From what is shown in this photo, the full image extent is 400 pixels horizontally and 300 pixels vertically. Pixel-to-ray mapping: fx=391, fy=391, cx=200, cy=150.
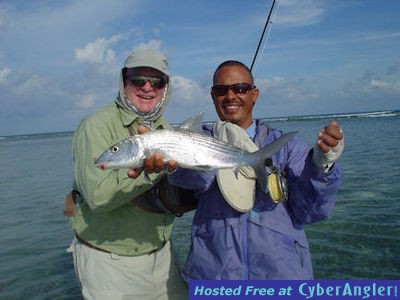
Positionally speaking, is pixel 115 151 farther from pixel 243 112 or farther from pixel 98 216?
pixel 243 112

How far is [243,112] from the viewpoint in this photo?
426cm

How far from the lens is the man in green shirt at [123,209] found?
3971 mm

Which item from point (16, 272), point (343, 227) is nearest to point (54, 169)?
point (16, 272)

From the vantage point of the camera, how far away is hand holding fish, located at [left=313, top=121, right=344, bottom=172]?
3260mm

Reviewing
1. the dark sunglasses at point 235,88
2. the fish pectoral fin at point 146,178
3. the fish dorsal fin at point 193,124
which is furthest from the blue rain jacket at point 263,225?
the dark sunglasses at point 235,88

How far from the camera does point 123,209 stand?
4398 millimetres

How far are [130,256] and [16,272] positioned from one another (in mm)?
5500

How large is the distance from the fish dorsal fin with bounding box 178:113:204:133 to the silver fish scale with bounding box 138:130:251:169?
0.09 metres

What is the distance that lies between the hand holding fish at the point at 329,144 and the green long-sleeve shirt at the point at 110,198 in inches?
66.8

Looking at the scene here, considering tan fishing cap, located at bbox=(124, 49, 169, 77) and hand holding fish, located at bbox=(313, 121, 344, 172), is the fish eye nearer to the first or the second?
tan fishing cap, located at bbox=(124, 49, 169, 77)

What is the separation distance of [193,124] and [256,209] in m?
1.07

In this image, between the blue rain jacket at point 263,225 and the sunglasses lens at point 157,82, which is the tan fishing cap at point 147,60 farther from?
the blue rain jacket at point 263,225

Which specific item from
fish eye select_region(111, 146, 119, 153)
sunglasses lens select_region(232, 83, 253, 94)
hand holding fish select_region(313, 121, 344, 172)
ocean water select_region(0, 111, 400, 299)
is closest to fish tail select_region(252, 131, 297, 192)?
hand holding fish select_region(313, 121, 344, 172)

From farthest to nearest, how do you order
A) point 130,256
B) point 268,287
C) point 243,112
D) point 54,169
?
point 54,169
point 130,256
point 243,112
point 268,287
